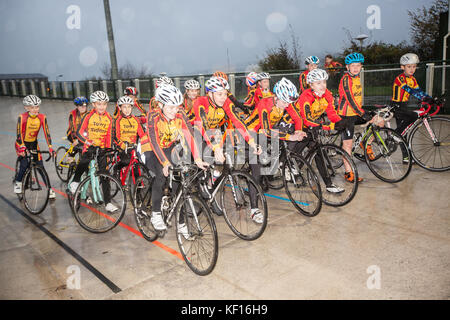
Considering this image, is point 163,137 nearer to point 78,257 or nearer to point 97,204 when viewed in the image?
point 78,257

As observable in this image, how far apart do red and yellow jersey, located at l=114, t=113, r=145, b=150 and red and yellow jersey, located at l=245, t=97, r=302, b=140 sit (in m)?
1.94

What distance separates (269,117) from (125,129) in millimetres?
2456

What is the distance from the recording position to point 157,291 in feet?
11.8

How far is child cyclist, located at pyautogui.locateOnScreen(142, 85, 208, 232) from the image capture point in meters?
4.08

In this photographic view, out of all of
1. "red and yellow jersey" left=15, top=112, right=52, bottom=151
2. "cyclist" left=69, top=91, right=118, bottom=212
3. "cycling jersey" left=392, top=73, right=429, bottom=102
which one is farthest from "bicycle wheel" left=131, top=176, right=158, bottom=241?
"cycling jersey" left=392, top=73, right=429, bottom=102

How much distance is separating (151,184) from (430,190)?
443cm

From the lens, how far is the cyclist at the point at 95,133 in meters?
5.60

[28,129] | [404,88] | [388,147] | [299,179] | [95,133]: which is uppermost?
[404,88]

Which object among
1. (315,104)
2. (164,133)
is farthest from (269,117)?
(164,133)

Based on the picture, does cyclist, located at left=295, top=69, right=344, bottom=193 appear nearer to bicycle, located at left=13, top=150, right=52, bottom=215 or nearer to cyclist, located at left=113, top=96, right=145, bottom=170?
cyclist, located at left=113, top=96, right=145, bottom=170

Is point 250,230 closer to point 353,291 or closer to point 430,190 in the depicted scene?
point 353,291

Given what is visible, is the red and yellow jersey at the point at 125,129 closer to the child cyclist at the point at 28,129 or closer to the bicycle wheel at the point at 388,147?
the child cyclist at the point at 28,129

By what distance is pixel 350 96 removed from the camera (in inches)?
238
